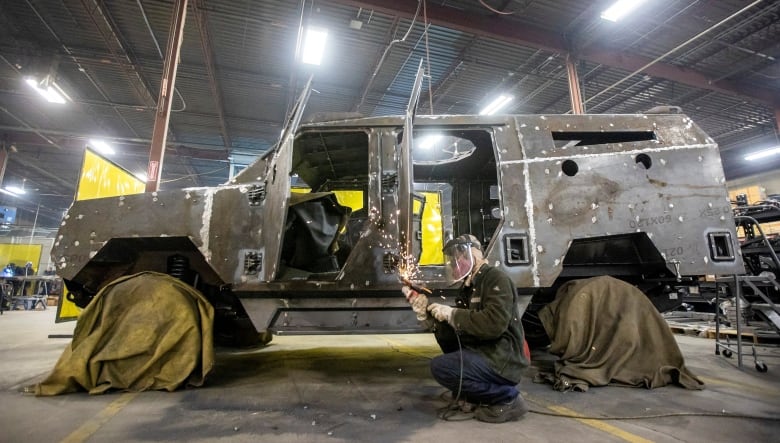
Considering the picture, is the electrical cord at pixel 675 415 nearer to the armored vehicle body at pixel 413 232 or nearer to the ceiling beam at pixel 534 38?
the armored vehicle body at pixel 413 232

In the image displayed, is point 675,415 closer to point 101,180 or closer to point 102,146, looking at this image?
point 101,180

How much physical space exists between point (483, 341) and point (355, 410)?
0.94 m

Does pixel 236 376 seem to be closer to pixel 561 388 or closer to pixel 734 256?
pixel 561 388

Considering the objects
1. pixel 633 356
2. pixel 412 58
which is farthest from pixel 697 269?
pixel 412 58

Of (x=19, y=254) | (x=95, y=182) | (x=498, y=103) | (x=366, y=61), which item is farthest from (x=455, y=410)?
(x=19, y=254)

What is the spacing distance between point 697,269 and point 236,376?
4.06 metres

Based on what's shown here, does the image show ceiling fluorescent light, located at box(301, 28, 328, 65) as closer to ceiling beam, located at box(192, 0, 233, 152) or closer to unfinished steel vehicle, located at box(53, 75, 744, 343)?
ceiling beam, located at box(192, 0, 233, 152)

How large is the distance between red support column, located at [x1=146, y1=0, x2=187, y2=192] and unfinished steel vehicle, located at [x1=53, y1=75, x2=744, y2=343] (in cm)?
298

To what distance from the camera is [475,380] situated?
204 centimetres

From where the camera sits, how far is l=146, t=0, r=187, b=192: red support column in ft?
18.7

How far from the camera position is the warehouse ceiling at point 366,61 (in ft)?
25.1

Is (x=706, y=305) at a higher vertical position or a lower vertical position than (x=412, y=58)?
lower

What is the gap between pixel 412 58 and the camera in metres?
9.11

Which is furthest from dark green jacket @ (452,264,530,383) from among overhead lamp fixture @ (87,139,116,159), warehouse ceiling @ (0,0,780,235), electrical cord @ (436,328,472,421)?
overhead lamp fixture @ (87,139,116,159)
